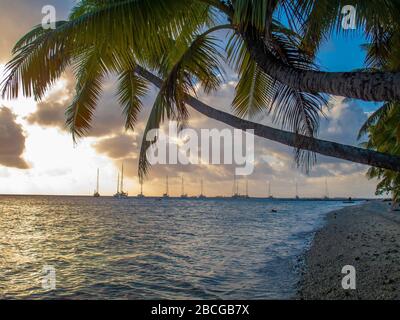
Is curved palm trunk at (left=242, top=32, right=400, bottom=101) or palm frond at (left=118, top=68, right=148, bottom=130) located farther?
palm frond at (left=118, top=68, right=148, bottom=130)

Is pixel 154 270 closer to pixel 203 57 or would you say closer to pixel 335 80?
pixel 203 57

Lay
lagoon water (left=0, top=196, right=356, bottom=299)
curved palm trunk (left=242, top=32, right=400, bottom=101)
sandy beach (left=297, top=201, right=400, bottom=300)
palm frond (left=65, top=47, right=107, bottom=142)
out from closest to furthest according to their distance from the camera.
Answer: curved palm trunk (left=242, top=32, right=400, bottom=101) < palm frond (left=65, top=47, right=107, bottom=142) < sandy beach (left=297, top=201, right=400, bottom=300) < lagoon water (left=0, top=196, right=356, bottom=299)

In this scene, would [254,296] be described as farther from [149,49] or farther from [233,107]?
[149,49]

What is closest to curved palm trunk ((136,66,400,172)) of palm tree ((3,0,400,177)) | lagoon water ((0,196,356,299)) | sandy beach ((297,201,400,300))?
palm tree ((3,0,400,177))

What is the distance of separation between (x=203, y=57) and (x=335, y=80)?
7.57 ft

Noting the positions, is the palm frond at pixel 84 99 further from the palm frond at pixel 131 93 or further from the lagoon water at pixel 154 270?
the lagoon water at pixel 154 270


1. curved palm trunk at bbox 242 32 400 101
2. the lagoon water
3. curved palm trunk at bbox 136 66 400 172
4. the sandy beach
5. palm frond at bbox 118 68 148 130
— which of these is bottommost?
the lagoon water

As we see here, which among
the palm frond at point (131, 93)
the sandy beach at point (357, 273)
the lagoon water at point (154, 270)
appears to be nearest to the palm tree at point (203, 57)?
the palm frond at point (131, 93)

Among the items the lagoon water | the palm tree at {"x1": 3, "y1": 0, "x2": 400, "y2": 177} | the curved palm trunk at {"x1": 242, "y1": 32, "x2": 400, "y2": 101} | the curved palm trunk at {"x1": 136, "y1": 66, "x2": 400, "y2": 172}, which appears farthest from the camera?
the lagoon water

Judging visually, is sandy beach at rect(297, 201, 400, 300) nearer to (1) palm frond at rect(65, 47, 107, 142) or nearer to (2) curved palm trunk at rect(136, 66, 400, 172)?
(2) curved palm trunk at rect(136, 66, 400, 172)

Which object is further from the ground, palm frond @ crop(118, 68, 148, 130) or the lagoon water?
palm frond @ crop(118, 68, 148, 130)

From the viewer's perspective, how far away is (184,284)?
391 inches

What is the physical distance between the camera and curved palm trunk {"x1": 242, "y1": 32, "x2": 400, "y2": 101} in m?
3.19
